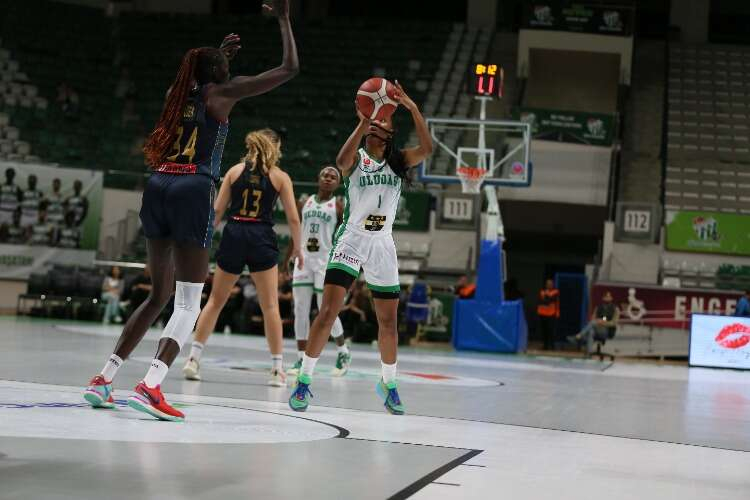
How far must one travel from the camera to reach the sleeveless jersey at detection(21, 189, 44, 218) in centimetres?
2284

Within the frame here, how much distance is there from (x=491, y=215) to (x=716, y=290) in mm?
5408

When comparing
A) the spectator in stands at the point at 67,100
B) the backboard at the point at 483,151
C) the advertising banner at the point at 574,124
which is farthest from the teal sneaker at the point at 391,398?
the spectator in stands at the point at 67,100

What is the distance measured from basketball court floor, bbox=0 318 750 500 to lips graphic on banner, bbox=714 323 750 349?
291 inches

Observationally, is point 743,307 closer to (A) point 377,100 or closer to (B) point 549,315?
(B) point 549,315

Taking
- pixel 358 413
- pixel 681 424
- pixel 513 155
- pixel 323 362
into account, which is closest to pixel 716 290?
pixel 513 155

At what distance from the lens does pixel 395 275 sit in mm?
7332

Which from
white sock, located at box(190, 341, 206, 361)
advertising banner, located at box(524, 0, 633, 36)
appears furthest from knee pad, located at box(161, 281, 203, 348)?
advertising banner, located at box(524, 0, 633, 36)

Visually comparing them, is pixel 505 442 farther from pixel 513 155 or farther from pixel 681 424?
pixel 513 155

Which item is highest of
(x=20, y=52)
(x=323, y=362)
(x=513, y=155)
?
(x=20, y=52)

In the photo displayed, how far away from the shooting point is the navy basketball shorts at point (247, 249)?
8953mm

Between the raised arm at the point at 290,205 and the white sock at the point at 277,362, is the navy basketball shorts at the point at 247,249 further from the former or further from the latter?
the white sock at the point at 277,362

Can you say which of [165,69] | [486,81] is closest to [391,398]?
[486,81]

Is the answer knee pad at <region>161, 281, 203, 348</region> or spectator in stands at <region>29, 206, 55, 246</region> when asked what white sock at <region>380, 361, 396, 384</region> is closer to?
knee pad at <region>161, 281, 203, 348</region>

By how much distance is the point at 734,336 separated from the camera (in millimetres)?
17625
